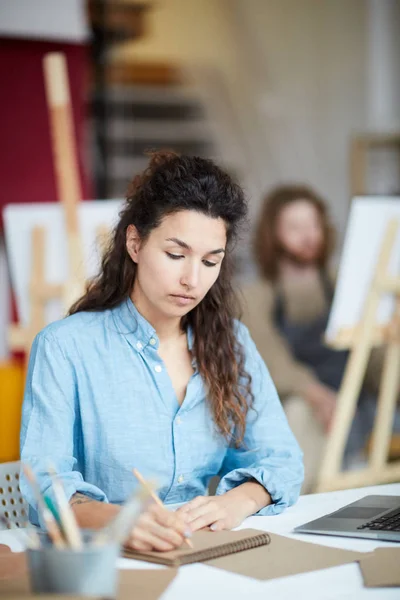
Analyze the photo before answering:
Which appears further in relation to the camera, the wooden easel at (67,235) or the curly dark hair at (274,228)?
the curly dark hair at (274,228)

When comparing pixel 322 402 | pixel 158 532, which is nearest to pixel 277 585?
pixel 158 532

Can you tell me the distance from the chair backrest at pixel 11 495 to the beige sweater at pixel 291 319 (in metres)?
2.38

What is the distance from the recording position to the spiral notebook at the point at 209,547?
1.37 meters

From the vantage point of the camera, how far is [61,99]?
3314 mm

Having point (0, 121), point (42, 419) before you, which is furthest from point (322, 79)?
point (42, 419)

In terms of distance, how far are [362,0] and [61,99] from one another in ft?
10.4

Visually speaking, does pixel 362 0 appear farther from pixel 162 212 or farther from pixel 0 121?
pixel 162 212

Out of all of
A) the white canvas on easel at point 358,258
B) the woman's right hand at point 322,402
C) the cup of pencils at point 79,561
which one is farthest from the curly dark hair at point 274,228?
the cup of pencils at point 79,561

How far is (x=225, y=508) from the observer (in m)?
1.65

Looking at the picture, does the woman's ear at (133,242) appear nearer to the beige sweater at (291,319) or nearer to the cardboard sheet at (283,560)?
the cardboard sheet at (283,560)

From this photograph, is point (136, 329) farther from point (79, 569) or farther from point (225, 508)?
point (79, 569)

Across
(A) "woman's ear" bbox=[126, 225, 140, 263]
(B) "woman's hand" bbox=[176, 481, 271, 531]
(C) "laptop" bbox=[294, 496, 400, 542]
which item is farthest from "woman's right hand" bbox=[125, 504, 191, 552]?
(A) "woman's ear" bbox=[126, 225, 140, 263]

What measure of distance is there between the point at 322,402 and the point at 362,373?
0.73 meters

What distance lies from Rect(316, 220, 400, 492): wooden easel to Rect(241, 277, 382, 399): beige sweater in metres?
0.69
